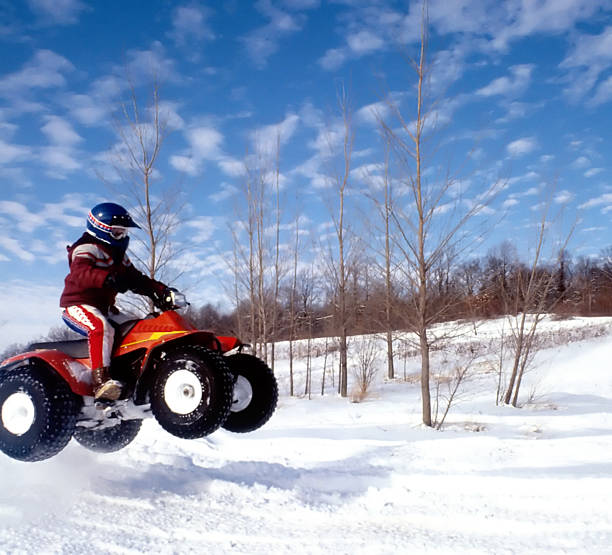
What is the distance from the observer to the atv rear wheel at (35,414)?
3039mm

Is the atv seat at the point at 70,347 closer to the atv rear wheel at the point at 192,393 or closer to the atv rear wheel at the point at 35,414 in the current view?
the atv rear wheel at the point at 35,414

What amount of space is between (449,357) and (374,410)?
46.7ft

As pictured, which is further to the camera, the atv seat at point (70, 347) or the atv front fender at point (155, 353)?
the atv seat at point (70, 347)

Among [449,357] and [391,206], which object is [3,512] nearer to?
[391,206]

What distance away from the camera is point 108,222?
10.5 ft

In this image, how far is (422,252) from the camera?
11219 millimetres

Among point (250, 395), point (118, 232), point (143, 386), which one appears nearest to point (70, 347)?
point (143, 386)

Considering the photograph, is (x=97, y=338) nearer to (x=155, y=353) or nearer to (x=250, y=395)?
(x=155, y=353)

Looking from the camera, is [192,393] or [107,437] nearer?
[192,393]

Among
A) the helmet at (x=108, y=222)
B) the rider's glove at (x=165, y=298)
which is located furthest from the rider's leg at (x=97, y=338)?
the helmet at (x=108, y=222)

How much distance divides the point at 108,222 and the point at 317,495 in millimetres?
3433

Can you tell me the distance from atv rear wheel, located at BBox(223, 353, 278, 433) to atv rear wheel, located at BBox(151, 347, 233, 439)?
1.69 ft

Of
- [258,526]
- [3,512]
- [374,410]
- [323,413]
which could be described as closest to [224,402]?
[258,526]

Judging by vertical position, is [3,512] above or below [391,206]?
below
